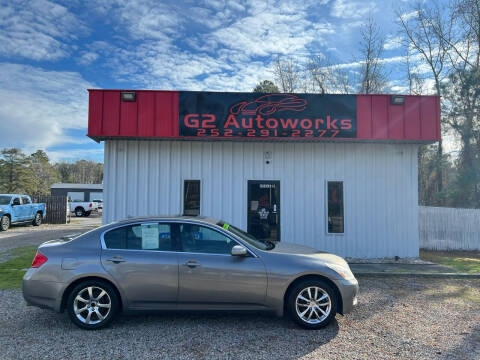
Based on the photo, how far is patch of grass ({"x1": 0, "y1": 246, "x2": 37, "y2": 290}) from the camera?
6672mm

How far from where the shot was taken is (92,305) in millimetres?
4312

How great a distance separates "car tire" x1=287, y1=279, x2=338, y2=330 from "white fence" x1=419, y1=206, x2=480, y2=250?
945 centimetres

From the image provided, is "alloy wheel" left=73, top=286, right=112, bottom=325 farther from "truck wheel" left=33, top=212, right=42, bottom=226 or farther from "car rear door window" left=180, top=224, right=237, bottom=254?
"truck wheel" left=33, top=212, right=42, bottom=226

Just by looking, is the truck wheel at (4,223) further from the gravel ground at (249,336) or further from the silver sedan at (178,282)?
the silver sedan at (178,282)

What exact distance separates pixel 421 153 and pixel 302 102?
16339 millimetres

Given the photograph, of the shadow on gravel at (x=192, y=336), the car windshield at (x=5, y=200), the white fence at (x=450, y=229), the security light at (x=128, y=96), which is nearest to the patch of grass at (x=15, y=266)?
the shadow on gravel at (x=192, y=336)

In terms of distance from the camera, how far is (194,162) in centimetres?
920

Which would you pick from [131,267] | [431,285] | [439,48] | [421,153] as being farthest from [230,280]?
[439,48]

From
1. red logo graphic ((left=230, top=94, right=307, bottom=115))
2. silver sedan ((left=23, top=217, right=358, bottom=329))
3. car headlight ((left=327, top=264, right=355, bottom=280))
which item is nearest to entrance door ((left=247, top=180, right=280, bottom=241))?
red logo graphic ((left=230, top=94, right=307, bottom=115))

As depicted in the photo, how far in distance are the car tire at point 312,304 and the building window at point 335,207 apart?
498cm

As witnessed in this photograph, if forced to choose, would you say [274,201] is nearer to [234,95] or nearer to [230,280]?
[234,95]

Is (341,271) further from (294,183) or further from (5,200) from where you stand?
(5,200)

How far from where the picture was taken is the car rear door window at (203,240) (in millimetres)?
4445

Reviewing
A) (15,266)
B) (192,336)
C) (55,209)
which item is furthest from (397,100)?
(55,209)
